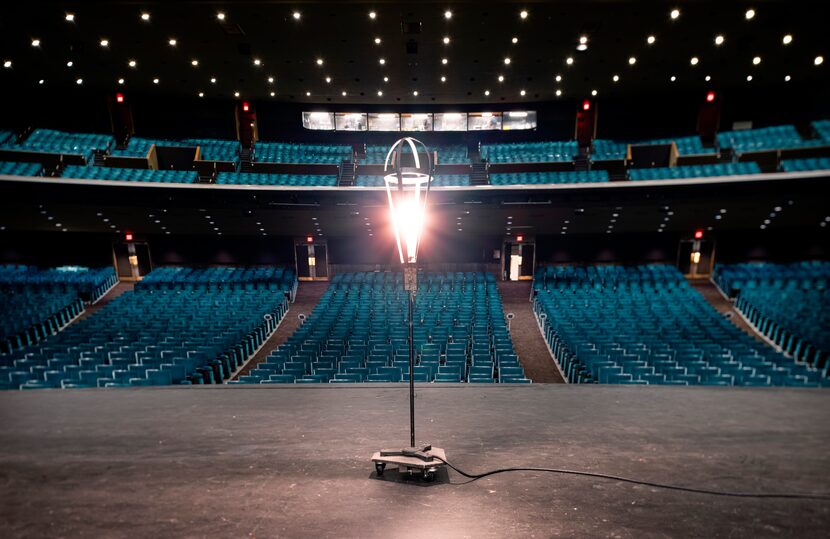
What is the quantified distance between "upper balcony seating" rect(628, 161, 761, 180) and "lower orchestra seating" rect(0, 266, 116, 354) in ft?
62.8

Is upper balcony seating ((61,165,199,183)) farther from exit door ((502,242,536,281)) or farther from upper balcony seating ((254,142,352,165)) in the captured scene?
exit door ((502,242,536,281))

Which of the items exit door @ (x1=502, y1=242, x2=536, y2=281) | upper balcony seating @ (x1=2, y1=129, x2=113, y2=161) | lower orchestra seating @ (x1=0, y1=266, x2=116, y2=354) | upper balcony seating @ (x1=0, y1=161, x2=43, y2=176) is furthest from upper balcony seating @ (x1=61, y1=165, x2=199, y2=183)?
exit door @ (x1=502, y1=242, x2=536, y2=281)

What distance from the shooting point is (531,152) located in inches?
676

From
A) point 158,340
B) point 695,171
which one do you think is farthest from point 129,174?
point 695,171

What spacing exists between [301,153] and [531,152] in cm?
1042

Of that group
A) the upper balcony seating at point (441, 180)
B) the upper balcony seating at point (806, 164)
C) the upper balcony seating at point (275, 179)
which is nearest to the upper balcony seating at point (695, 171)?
the upper balcony seating at point (806, 164)

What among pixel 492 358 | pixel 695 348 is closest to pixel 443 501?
pixel 492 358

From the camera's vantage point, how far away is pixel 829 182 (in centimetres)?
1194

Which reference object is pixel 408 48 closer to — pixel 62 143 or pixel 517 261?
pixel 517 261

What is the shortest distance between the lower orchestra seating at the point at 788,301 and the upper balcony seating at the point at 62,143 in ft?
76.5

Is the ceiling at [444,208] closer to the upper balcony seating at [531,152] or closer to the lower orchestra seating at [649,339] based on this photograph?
the lower orchestra seating at [649,339]

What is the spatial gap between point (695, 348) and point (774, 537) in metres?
7.33

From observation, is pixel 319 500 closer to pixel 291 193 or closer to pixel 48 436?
pixel 48 436

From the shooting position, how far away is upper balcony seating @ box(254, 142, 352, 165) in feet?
54.9
